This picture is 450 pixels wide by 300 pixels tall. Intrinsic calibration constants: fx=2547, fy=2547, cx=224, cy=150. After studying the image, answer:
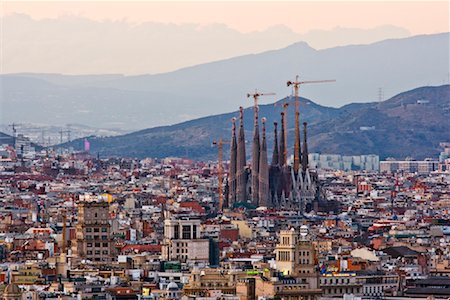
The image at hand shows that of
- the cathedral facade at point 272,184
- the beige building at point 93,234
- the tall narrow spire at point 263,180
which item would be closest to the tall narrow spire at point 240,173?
the cathedral facade at point 272,184

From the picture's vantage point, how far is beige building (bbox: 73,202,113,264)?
307ft

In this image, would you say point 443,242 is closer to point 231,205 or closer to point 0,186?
point 231,205

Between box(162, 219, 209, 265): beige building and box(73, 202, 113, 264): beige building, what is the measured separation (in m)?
2.24

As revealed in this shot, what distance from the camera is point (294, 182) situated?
149m

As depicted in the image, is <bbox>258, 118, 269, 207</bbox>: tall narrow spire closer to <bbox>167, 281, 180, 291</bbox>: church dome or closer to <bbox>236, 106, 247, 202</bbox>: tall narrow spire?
<bbox>236, 106, 247, 202</bbox>: tall narrow spire

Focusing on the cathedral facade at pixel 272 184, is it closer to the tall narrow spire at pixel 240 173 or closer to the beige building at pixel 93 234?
the tall narrow spire at pixel 240 173

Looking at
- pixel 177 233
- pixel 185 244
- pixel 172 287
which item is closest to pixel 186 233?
pixel 177 233

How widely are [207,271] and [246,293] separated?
5.51 meters

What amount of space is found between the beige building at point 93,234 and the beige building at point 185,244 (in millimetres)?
2236

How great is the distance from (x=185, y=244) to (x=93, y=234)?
3494 mm

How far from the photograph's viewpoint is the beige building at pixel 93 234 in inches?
3688

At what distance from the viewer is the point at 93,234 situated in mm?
94812

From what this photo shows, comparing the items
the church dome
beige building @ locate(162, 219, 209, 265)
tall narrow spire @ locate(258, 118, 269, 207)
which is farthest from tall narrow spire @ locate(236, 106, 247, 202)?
the church dome

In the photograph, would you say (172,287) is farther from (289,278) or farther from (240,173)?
(240,173)
